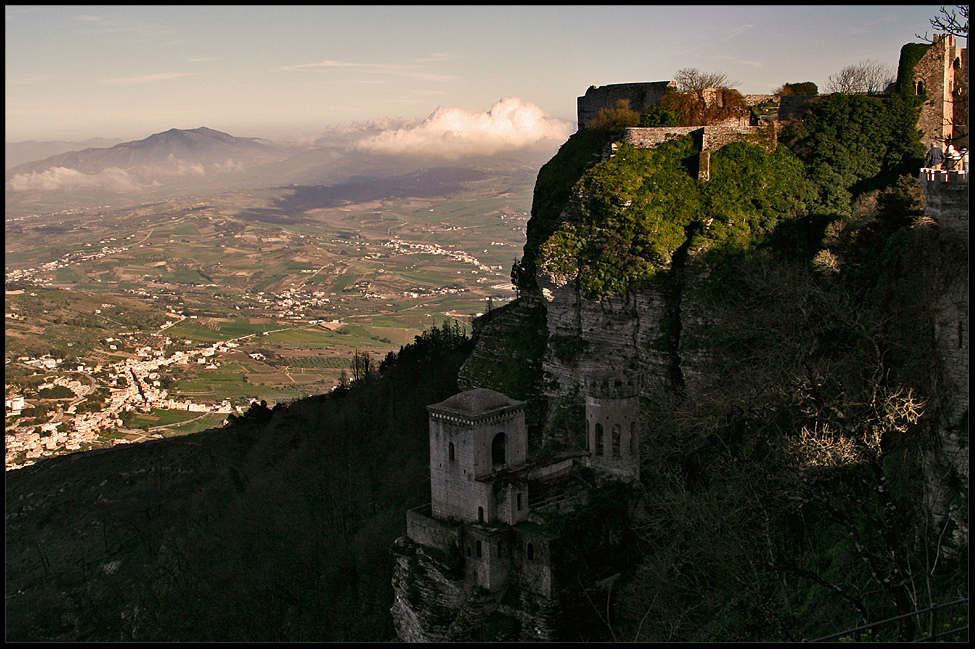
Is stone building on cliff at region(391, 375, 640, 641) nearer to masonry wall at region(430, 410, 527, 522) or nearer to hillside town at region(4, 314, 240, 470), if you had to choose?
masonry wall at region(430, 410, 527, 522)

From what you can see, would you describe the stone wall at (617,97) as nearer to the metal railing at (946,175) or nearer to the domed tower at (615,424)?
the domed tower at (615,424)

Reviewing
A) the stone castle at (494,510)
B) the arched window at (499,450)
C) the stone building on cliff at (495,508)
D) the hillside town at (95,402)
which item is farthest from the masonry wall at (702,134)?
the hillside town at (95,402)

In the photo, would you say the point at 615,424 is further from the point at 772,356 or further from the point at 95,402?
the point at 95,402

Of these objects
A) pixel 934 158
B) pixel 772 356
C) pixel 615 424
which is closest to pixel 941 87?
pixel 934 158

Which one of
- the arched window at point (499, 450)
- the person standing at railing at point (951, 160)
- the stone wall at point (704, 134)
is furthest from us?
the stone wall at point (704, 134)

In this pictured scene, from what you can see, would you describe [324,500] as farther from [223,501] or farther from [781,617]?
[781,617]
